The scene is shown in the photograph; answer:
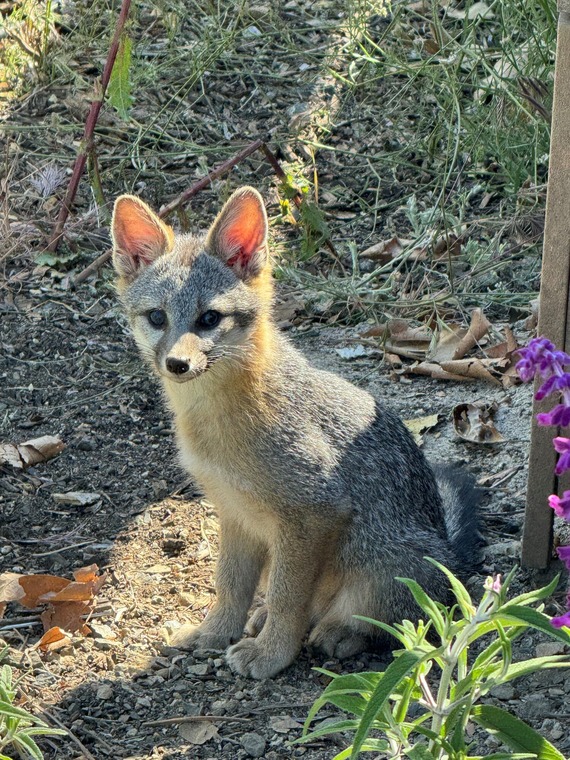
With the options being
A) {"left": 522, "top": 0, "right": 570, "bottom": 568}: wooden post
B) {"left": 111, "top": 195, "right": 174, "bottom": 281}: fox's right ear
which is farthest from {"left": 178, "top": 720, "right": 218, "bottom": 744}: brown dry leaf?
{"left": 111, "top": 195, "right": 174, "bottom": 281}: fox's right ear

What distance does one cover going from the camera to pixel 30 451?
216 inches

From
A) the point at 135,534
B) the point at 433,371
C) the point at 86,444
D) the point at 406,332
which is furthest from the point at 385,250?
the point at 135,534

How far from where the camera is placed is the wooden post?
3826 millimetres

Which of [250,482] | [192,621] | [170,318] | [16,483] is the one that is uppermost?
[170,318]

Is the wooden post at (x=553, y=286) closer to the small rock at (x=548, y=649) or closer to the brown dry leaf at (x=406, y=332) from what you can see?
the small rock at (x=548, y=649)

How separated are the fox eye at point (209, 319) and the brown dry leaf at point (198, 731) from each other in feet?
4.68

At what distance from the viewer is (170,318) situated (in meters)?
4.12

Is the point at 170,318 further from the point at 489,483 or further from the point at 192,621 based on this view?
the point at 489,483

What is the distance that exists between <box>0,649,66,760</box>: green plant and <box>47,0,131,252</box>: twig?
157 inches

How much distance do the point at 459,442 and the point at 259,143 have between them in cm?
218

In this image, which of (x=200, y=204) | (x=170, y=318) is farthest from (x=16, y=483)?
(x=200, y=204)

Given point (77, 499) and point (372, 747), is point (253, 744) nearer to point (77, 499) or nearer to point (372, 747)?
point (372, 747)

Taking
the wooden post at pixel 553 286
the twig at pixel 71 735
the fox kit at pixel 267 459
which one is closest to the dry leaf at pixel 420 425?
the fox kit at pixel 267 459

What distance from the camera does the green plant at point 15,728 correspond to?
3.13m
